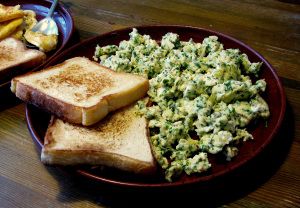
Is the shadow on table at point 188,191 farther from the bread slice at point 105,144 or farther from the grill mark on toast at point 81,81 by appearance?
the grill mark on toast at point 81,81

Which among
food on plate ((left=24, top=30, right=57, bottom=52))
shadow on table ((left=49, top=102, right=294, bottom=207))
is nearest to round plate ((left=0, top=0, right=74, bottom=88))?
food on plate ((left=24, top=30, right=57, bottom=52))

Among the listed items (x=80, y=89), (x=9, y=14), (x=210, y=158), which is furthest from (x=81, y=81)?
(x=9, y=14)

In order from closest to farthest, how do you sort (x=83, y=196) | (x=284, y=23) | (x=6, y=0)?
(x=83, y=196) < (x=284, y=23) < (x=6, y=0)

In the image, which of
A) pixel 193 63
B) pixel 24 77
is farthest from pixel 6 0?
pixel 193 63

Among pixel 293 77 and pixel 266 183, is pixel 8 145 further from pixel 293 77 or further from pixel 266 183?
pixel 293 77

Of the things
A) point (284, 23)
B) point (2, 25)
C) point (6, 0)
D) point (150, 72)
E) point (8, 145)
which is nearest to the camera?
point (8, 145)
